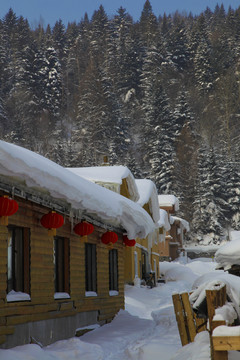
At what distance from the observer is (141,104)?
3607 inches

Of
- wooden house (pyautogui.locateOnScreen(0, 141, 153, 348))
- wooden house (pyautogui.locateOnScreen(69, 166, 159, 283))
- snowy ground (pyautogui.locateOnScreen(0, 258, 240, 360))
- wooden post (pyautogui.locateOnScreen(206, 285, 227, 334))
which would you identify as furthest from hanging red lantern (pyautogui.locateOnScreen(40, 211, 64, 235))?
wooden house (pyautogui.locateOnScreen(69, 166, 159, 283))

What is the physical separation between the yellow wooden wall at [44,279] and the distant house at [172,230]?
35618 mm

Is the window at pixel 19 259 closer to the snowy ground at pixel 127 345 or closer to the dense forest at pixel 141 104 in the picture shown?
the snowy ground at pixel 127 345

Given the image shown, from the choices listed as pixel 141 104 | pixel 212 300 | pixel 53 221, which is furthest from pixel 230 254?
pixel 141 104

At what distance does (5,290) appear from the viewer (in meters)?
8.81

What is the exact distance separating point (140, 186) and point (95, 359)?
2270 centimetres

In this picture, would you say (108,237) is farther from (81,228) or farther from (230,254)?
(230,254)

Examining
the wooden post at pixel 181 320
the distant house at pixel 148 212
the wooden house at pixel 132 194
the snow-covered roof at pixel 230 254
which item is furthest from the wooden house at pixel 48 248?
the distant house at pixel 148 212

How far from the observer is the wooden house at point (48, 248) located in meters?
8.77

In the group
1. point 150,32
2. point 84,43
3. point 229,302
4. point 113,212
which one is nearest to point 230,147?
point 150,32

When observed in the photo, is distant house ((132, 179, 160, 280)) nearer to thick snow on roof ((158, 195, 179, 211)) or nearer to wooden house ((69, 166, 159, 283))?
wooden house ((69, 166, 159, 283))

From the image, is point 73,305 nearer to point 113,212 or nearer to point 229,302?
point 113,212

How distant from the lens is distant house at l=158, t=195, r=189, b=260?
50656 mm

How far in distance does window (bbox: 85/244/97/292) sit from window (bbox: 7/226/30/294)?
4.01 meters
